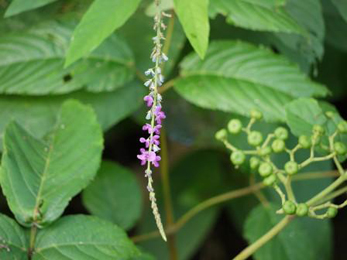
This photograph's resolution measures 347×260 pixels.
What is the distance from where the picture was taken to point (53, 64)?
5.49 ft

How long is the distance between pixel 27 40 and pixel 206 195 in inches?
49.3

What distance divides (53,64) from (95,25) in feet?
1.92

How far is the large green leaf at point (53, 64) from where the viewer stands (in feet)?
5.38

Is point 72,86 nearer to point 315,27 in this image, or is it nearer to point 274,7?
point 274,7

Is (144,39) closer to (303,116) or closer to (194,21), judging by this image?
(303,116)

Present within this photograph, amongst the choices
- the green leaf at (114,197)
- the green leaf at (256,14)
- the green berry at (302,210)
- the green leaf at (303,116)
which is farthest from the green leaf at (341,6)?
the green leaf at (114,197)

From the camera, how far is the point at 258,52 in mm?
1680

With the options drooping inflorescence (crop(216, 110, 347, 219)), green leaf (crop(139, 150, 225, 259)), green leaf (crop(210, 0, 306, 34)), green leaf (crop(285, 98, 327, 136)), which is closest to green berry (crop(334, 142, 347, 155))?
drooping inflorescence (crop(216, 110, 347, 219))

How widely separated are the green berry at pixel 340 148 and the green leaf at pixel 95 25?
0.57m

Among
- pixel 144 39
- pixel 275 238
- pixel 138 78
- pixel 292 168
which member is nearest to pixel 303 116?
pixel 292 168

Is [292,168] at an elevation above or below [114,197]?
above

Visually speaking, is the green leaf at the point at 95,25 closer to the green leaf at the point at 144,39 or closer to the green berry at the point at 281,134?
the green berry at the point at 281,134

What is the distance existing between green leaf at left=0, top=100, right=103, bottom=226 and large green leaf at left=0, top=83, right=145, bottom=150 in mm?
185

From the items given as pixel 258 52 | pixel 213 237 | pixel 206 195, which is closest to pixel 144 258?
pixel 258 52
